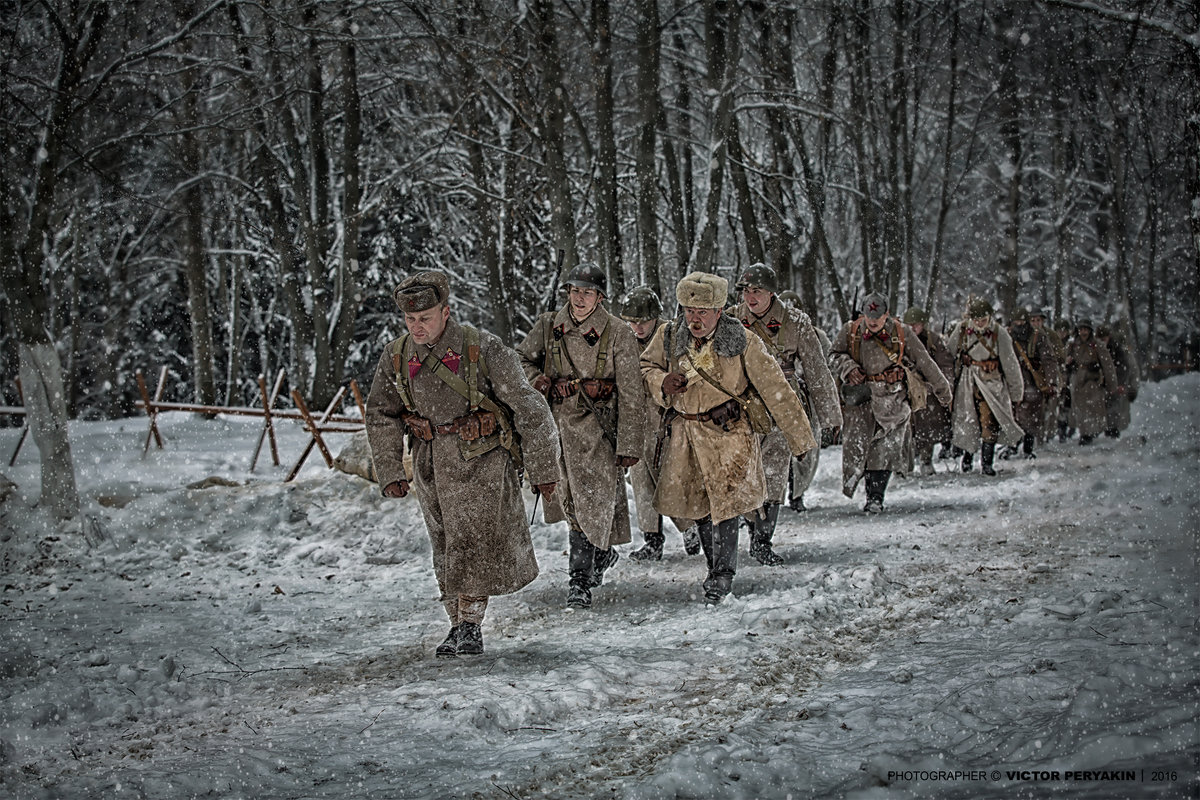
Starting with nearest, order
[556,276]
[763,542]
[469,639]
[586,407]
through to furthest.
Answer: [469,639] < [586,407] < [763,542] < [556,276]

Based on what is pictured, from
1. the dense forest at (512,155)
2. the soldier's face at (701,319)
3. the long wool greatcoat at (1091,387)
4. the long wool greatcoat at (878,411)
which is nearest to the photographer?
the soldier's face at (701,319)

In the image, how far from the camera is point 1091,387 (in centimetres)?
1864

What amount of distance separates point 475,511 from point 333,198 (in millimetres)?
22464

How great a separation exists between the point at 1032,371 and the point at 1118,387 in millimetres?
3990

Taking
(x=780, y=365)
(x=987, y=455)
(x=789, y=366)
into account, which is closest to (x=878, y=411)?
(x=789, y=366)

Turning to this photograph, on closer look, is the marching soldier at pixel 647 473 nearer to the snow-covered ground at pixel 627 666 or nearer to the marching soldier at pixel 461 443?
the snow-covered ground at pixel 627 666

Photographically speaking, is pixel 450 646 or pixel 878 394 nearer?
pixel 450 646

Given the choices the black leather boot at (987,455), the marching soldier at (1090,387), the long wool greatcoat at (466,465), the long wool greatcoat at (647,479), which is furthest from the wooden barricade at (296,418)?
the marching soldier at (1090,387)

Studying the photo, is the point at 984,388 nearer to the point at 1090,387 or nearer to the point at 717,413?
the point at 1090,387

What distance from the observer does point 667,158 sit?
1992 cm

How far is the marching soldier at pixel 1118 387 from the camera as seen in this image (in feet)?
61.4

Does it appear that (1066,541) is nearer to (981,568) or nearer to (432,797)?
(981,568)

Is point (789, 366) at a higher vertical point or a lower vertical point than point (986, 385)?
higher

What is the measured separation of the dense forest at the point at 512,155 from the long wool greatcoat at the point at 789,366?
4508 millimetres
